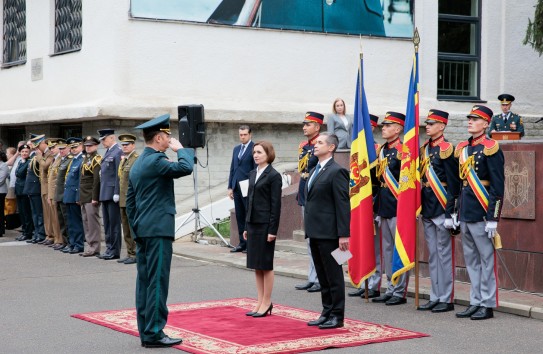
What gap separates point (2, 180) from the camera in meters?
21.0

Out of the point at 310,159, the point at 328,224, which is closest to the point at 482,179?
the point at 328,224

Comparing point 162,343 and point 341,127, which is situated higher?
point 341,127

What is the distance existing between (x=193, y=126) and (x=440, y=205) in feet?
22.8

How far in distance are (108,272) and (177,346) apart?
6094 millimetres

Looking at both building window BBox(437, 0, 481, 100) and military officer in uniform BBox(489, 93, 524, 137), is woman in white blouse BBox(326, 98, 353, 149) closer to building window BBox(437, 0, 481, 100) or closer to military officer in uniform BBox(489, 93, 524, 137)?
military officer in uniform BBox(489, 93, 524, 137)

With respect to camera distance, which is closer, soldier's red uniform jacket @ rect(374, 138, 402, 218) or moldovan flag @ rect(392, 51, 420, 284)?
moldovan flag @ rect(392, 51, 420, 284)

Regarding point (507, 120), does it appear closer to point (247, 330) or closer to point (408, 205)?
point (408, 205)

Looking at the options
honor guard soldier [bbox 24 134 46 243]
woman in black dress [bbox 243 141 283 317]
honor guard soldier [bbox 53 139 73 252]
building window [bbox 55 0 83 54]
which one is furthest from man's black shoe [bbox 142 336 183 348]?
building window [bbox 55 0 83 54]

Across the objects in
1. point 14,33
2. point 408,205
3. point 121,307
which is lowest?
point 121,307

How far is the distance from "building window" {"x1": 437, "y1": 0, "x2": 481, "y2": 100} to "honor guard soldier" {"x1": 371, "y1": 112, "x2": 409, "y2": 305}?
11707mm

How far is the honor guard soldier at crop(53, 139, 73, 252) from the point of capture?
712 inches

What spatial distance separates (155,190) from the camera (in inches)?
359

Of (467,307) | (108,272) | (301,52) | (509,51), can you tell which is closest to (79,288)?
(108,272)

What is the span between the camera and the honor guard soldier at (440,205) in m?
11.0
